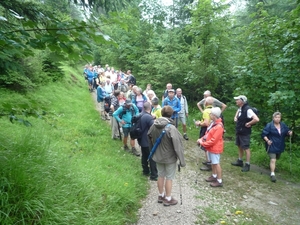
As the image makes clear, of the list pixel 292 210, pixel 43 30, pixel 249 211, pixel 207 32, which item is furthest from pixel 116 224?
pixel 207 32

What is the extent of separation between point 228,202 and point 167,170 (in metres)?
1.68

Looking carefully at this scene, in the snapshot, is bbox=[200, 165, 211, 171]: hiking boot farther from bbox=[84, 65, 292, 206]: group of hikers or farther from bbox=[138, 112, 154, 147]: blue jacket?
bbox=[138, 112, 154, 147]: blue jacket

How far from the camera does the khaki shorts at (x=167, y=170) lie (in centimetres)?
483

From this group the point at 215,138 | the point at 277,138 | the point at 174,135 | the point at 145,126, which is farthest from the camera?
the point at 277,138

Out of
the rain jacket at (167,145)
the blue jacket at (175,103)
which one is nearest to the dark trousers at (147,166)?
the rain jacket at (167,145)

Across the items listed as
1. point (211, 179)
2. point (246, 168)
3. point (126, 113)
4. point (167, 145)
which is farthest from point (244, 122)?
point (126, 113)

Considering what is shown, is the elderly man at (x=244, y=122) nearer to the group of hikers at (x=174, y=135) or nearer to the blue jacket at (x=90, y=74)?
the group of hikers at (x=174, y=135)

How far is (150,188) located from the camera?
5.69 m

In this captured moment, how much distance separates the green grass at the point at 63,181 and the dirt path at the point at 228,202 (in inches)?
22.7

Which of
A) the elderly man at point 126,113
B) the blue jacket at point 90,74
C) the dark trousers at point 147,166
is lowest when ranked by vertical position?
the dark trousers at point 147,166

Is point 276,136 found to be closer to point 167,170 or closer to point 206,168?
point 206,168

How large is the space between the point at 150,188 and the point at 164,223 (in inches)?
54.0

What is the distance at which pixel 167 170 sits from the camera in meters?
4.86

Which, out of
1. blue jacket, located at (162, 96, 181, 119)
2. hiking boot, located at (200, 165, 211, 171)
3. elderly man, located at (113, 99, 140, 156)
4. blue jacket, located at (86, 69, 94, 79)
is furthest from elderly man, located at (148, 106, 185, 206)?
blue jacket, located at (86, 69, 94, 79)
